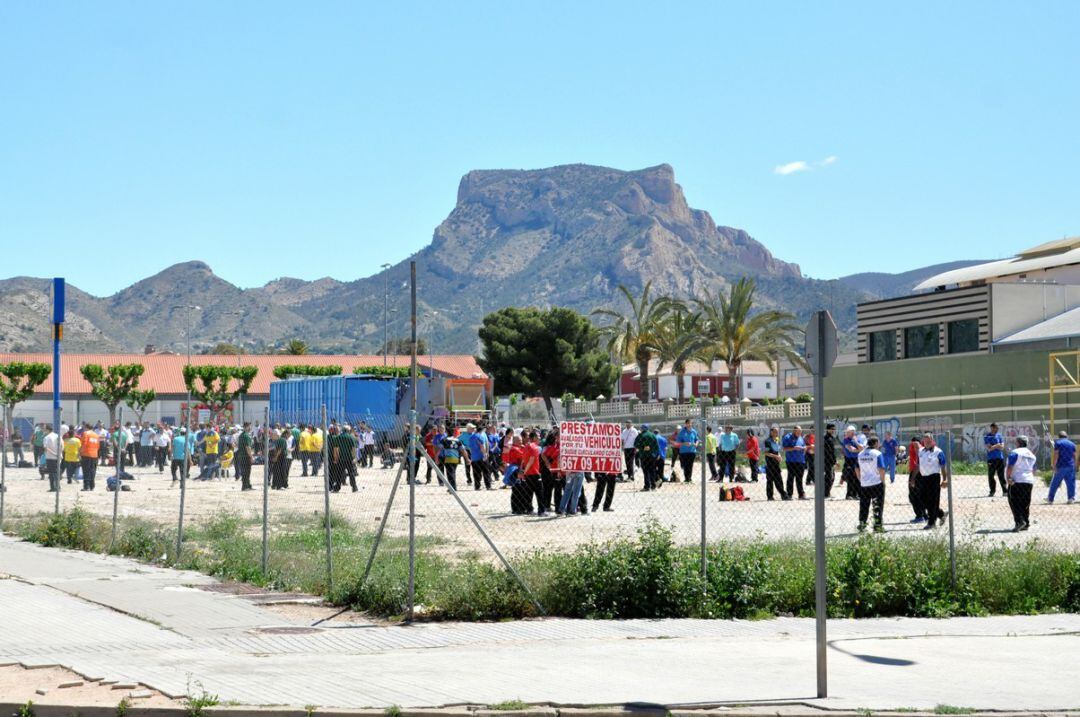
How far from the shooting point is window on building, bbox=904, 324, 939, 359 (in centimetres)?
5209

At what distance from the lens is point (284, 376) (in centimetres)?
7919

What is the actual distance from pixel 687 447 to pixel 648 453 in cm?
245

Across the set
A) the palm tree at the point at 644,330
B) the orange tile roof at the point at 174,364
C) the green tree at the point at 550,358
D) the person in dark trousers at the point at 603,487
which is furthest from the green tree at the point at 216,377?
the person in dark trousers at the point at 603,487

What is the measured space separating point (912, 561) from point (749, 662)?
13.1 ft

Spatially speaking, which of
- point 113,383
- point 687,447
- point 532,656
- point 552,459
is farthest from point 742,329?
point 532,656

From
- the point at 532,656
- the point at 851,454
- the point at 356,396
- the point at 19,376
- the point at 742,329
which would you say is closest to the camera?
the point at 532,656

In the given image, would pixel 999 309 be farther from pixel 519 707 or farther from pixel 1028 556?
pixel 519 707

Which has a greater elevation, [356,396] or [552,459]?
[356,396]

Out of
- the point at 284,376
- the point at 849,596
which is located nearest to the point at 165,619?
the point at 849,596

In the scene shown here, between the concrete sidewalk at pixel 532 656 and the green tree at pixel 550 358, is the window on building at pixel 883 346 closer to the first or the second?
the green tree at pixel 550 358

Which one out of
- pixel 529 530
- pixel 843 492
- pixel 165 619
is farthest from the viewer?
pixel 843 492

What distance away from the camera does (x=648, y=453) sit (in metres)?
28.9

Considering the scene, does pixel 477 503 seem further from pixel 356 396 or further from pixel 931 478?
pixel 356 396

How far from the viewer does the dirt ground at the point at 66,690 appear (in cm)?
771
